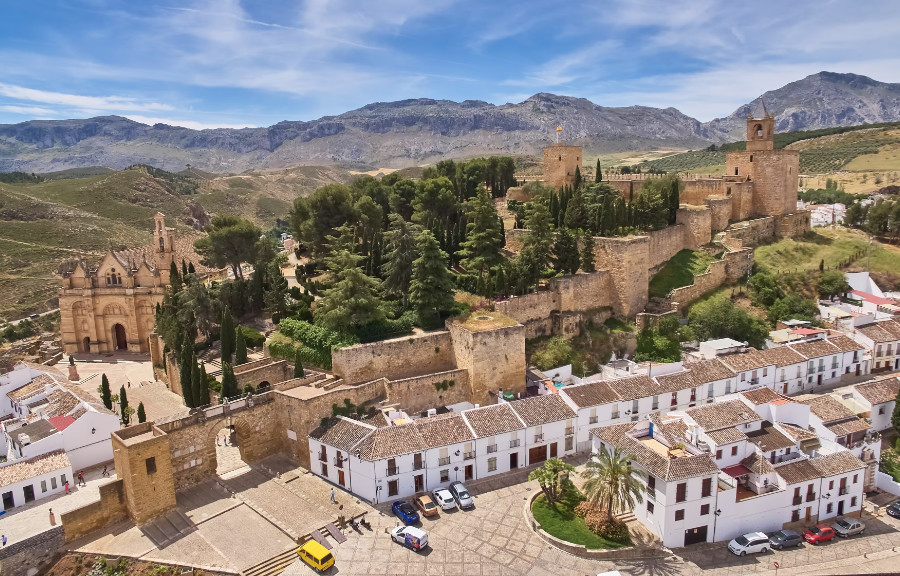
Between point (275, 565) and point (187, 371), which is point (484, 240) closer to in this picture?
point (187, 371)

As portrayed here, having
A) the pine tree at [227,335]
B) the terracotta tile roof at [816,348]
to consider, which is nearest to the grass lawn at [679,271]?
the terracotta tile roof at [816,348]

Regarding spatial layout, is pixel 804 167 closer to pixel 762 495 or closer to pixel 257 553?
pixel 762 495

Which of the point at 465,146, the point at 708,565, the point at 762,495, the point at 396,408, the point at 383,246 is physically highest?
the point at 465,146

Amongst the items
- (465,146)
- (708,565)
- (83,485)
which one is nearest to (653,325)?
(708,565)

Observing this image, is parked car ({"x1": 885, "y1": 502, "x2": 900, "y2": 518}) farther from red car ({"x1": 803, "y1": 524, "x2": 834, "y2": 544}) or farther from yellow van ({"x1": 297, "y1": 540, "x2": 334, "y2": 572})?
yellow van ({"x1": 297, "y1": 540, "x2": 334, "y2": 572})

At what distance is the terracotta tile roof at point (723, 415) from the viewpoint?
67.3ft

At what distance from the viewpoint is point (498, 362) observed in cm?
2411

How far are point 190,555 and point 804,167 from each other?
82.3m

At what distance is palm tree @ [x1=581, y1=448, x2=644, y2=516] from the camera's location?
711 inches

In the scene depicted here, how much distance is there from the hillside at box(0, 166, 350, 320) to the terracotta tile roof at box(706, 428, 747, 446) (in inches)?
1707

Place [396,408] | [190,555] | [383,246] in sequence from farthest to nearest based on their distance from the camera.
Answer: [383,246] → [396,408] → [190,555]

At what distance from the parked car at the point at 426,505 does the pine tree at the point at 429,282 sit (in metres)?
7.81

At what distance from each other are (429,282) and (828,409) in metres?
15.3

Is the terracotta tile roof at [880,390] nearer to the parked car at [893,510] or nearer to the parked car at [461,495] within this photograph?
the parked car at [893,510]
